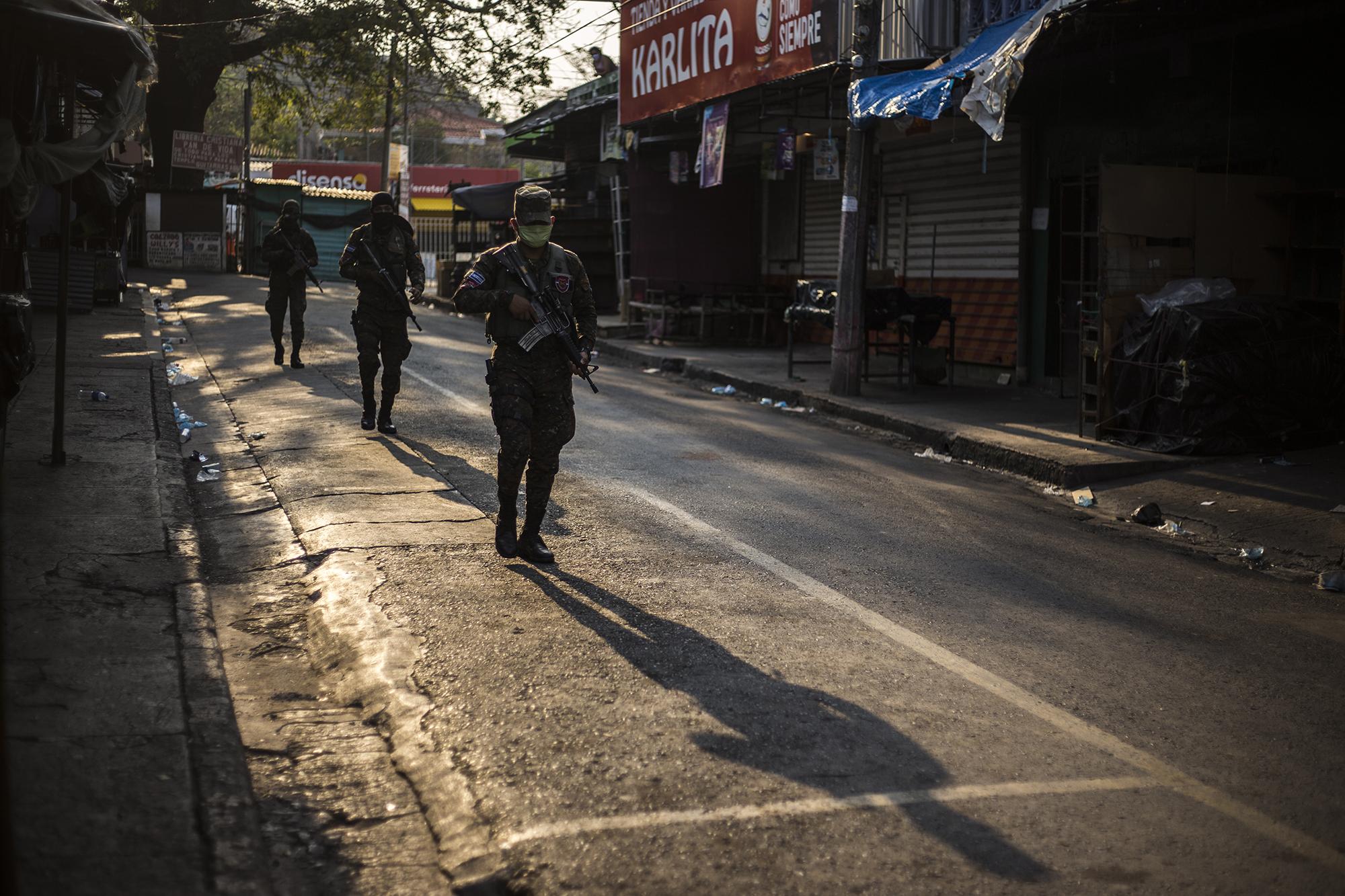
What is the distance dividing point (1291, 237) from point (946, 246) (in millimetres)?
6128

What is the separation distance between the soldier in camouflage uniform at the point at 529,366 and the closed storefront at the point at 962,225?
991 cm

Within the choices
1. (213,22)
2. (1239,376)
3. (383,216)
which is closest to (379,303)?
(383,216)

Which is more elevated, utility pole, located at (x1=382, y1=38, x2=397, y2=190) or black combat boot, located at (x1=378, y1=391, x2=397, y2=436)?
utility pole, located at (x1=382, y1=38, x2=397, y2=190)

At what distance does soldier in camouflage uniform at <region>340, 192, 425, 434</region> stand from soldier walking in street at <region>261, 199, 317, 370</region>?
12.4ft

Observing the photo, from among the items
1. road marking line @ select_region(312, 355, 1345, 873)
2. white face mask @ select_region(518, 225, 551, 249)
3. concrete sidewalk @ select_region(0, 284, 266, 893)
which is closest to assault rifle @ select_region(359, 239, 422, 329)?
concrete sidewalk @ select_region(0, 284, 266, 893)

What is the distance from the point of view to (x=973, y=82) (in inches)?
441

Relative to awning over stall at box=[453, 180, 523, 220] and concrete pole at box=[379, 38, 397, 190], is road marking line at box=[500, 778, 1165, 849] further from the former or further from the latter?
concrete pole at box=[379, 38, 397, 190]

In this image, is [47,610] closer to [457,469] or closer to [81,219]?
[457,469]

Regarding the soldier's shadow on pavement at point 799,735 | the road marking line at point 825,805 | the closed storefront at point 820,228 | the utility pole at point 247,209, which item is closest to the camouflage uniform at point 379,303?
the soldier's shadow on pavement at point 799,735

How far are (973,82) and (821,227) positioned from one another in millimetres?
10443

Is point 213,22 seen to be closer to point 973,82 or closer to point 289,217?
point 289,217

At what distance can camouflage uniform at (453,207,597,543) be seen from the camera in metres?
6.54

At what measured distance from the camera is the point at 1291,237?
11828 millimetres

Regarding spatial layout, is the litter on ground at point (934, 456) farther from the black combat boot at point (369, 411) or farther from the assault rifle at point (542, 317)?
the assault rifle at point (542, 317)
